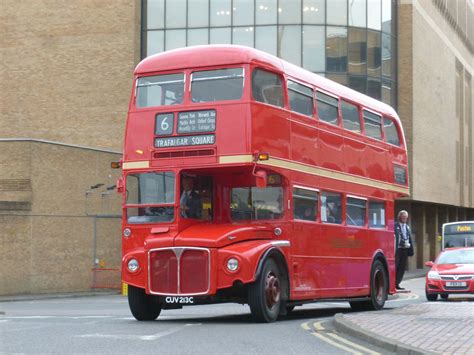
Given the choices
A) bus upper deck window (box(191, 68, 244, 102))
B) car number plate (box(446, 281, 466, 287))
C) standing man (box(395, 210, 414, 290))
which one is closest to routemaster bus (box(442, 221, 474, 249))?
car number plate (box(446, 281, 466, 287))

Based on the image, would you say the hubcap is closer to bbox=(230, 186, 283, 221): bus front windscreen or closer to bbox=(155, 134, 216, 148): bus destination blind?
bbox=(230, 186, 283, 221): bus front windscreen

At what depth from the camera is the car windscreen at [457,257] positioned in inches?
1011

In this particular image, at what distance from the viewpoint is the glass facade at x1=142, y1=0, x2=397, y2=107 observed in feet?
143

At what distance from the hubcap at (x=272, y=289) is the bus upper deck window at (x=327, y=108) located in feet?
11.8

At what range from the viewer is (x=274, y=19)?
43.8 metres

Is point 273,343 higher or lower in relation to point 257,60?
lower

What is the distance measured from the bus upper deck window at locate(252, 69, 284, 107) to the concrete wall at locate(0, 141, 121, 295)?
690 inches

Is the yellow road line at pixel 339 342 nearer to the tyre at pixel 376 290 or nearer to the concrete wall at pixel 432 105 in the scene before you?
the tyre at pixel 376 290

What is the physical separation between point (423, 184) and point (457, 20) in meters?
16.6

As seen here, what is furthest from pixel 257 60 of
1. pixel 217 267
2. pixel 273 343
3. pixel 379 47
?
pixel 379 47

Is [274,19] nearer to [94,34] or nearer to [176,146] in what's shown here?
[94,34]

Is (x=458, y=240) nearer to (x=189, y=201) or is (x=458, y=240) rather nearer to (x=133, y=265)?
(x=189, y=201)

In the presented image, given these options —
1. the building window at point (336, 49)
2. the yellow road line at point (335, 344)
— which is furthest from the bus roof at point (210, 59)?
the building window at point (336, 49)

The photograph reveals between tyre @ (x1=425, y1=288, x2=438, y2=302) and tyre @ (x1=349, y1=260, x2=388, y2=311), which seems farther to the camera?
tyre @ (x1=425, y1=288, x2=438, y2=302)
